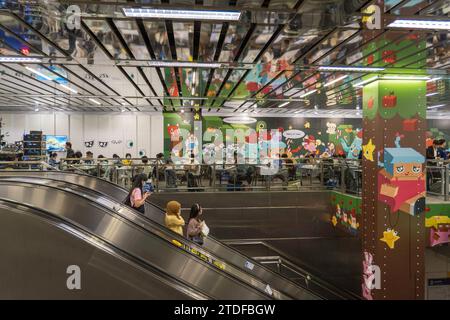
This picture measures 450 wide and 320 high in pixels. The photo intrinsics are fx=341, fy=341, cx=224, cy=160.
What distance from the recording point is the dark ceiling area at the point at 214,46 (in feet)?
13.7

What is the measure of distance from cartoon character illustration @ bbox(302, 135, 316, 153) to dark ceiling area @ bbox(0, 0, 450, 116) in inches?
305

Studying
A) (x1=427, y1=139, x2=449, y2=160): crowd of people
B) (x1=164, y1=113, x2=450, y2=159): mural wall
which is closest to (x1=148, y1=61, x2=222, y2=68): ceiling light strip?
(x1=427, y1=139, x2=449, y2=160): crowd of people

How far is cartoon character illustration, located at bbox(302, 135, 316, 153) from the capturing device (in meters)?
18.4

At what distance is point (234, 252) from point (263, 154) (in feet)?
39.6

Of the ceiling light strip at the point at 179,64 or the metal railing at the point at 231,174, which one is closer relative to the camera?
the ceiling light strip at the point at 179,64

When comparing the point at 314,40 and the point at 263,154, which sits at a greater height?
the point at 314,40

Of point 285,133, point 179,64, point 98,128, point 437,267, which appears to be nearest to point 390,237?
point 437,267

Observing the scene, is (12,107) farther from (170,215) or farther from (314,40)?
(314,40)

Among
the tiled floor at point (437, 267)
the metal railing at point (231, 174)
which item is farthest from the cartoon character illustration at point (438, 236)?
the metal railing at point (231, 174)

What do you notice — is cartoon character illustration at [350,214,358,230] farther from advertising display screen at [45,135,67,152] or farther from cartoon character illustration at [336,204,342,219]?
advertising display screen at [45,135,67,152]

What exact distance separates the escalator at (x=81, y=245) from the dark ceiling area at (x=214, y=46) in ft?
7.80

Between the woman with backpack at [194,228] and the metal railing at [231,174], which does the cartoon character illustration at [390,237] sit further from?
the woman with backpack at [194,228]
